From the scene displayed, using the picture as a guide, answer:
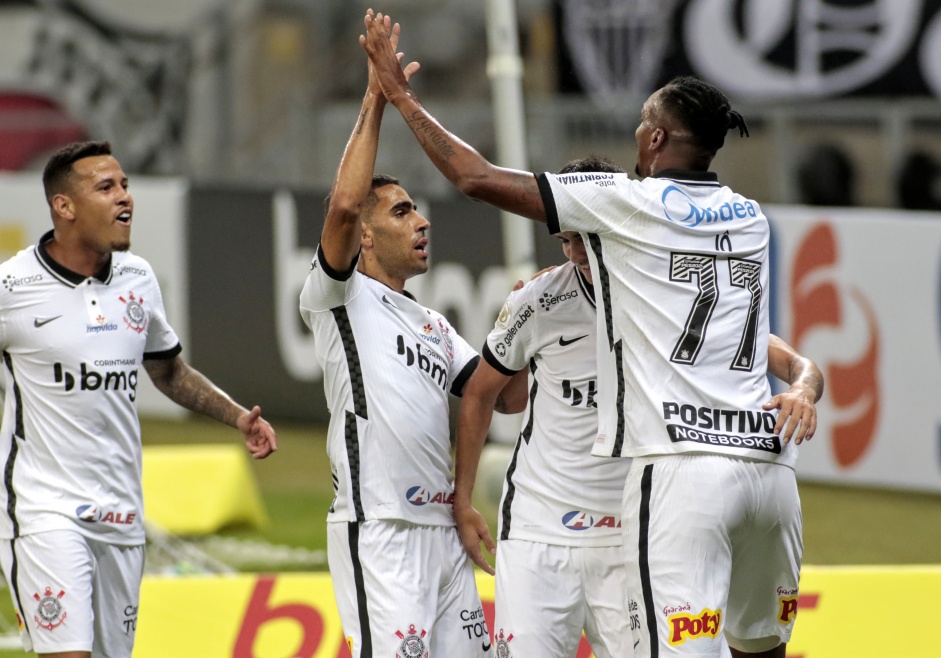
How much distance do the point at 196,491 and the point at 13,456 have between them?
5.06 metres

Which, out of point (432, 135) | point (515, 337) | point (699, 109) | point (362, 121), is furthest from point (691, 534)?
point (362, 121)

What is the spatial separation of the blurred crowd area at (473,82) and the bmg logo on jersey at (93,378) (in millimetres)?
4573

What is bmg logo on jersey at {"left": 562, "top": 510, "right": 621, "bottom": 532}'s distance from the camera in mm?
5039

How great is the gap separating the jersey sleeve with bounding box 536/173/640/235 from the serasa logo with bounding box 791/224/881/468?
6886 millimetres

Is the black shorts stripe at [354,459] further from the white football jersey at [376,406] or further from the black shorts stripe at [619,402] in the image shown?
the black shorts stripe at [619,402]

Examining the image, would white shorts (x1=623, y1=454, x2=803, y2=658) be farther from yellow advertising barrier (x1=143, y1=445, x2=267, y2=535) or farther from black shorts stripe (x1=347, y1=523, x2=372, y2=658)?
yellow advertising barrier (x1=143, y1=445, x2=267, y2=535)

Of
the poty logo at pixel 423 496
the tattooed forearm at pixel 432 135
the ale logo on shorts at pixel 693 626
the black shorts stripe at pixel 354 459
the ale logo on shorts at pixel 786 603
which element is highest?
the tattooed forearm at pixel 432 135

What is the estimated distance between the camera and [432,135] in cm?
450

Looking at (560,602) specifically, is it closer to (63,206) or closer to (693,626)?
(693,626)

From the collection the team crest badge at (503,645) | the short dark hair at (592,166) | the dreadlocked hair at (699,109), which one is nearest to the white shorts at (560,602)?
the team crest badge at (503,645)

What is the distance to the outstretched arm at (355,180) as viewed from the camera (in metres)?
4.75

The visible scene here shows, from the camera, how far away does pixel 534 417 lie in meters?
5.24

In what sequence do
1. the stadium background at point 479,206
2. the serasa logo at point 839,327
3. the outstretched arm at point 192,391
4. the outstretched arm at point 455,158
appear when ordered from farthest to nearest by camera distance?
the serasa logo at point 839,327
the stadium background at point 479,206
the outstretched arm at point 192,391
the outstretched arm at point 455,158

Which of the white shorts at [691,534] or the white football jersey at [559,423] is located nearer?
the white shorts at [691,534]
